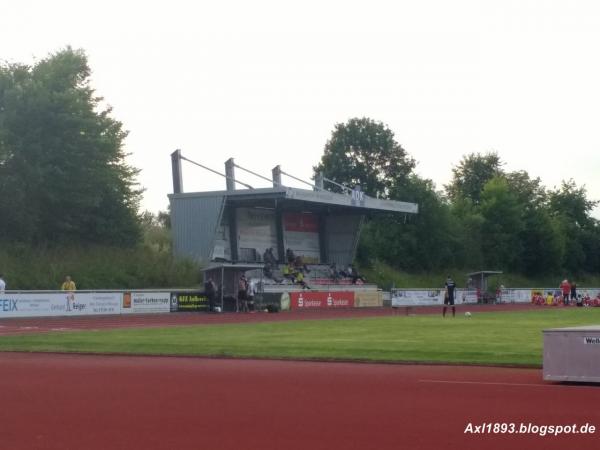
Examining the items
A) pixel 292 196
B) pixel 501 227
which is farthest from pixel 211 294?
pixel 501 227

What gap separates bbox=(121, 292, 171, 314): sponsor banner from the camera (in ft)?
150

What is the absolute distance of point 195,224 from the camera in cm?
6059

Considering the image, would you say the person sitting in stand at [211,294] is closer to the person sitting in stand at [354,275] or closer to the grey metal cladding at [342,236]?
the person sitting in stand at [354,275]

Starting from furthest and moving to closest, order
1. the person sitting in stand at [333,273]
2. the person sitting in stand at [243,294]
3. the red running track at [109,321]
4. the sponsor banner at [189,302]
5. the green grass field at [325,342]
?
the person sitting in stand at [333,273] → the person sitting in stand at [243,294] → the sponsor banner at [189,302] → the red running track at [109,321] → the green grass field at [325,342]

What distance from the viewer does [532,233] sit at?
9750 centimetres

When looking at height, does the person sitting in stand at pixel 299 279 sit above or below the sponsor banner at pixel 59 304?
above

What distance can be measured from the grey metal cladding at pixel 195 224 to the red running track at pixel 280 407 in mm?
40406

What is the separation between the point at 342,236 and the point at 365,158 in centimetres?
3358

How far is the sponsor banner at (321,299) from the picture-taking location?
55.6 m

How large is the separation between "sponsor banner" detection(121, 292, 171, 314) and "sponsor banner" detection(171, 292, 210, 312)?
49 cm

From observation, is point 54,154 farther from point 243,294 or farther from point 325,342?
point 325,342

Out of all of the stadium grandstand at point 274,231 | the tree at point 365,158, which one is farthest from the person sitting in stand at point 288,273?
the tree at point 365,158

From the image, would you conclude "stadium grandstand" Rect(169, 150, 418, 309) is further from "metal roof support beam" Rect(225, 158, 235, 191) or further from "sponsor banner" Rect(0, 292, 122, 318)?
"sponsor banner" Rect(0, 292, 122, 318)

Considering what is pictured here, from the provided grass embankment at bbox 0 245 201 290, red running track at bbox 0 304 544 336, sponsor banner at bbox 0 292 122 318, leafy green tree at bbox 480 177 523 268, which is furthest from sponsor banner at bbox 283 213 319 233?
leafy green tree at bbox 480 177 523 268
